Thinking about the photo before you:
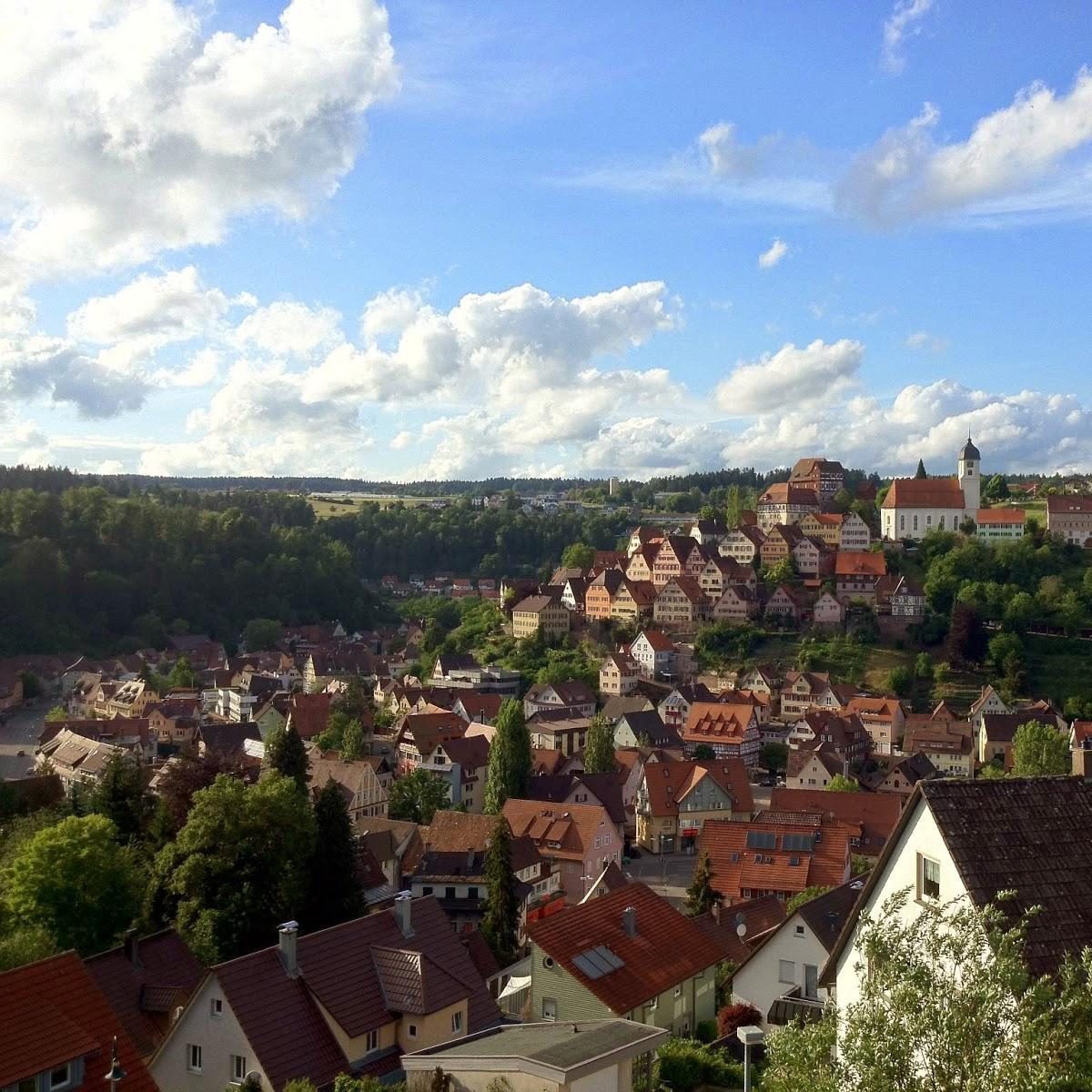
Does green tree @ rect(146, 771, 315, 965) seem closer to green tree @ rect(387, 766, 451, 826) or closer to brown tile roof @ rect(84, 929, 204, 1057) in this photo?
brown tile roof @ rect(84, 929, 204, 1057)

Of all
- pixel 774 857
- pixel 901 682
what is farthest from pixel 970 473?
pixel 774 857

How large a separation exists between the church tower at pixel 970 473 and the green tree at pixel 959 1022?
103m

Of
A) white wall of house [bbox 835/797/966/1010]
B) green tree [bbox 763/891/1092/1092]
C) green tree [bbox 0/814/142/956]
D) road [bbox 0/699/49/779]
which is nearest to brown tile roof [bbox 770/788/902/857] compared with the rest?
green tree [bbox 0/814/142/956]

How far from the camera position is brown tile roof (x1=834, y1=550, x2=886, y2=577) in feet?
301

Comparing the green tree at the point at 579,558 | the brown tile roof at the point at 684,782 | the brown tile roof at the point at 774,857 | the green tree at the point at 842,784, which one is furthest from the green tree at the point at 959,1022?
the green tree at the point at 579,558

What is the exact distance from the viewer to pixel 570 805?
45812mm

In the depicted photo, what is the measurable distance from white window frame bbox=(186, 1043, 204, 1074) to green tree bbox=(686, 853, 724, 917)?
19.1 m

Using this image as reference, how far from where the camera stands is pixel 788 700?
76.8 m

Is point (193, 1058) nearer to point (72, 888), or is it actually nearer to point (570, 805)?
point (72, 888)

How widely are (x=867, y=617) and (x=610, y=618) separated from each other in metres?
20.4

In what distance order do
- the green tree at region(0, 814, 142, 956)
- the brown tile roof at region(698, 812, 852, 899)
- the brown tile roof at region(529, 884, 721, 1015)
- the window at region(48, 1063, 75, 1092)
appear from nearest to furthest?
the window at region(48, 1063, 75, 1092), the brown tile roof at region(529, 884, 721, 1015), the green tree at region(0, 814, 142, 956), the brown tile roof at region(698, 812, 852, 899)

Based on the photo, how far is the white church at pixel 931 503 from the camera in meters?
101

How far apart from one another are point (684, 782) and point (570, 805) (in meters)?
9.52

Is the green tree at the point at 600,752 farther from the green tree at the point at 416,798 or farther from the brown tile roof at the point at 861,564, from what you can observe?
the brown tile roof at the point at 861,564
